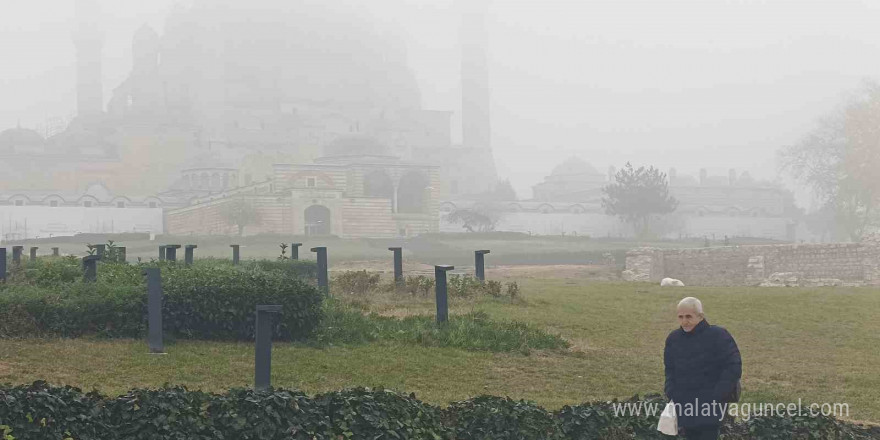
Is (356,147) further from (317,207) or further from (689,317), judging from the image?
(689,317)

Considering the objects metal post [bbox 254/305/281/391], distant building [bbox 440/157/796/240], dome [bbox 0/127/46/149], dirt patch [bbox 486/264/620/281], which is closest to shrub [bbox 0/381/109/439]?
metal post [bbox 254/305/281/391]

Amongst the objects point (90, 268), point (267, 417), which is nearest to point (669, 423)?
point (267, 417)

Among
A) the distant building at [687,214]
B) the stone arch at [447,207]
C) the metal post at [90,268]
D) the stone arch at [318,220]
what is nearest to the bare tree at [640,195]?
the distant building at [687,214]

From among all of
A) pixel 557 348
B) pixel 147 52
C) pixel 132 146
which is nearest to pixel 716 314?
pixel 557 348

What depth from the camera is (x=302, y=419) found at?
6945 millimetres

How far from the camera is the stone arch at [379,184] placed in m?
80.8

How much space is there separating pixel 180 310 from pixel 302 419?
593 cm

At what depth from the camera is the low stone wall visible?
32.0 metres

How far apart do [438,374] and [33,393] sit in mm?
5211

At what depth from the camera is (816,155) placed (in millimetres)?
63906

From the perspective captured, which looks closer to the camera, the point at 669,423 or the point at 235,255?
the point at 669,423

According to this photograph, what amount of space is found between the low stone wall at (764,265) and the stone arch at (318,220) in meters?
36.8

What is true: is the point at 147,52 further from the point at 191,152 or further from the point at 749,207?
the point at 749,207

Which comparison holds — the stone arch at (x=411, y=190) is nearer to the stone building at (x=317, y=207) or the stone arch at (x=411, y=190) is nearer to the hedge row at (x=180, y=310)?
the stone building at (x=317, y=207)
